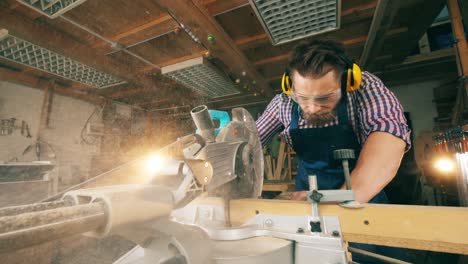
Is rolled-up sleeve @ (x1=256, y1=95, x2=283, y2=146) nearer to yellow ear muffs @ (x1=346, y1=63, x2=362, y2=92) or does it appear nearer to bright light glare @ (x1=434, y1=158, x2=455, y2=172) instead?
yellow ear muffs @ (x1=346, y1=63, x2=362, y2=92)

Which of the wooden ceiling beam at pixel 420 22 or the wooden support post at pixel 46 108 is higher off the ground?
the wooden ceiling beam at pixel 420 22

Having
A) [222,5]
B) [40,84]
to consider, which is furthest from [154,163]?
[40,84]

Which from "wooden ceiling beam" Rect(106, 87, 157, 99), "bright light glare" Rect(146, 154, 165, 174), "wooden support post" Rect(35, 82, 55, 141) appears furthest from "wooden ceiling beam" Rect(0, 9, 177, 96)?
"bright light glare" Rect(146, 154, 165, 174)

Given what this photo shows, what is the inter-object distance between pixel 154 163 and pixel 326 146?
129cm

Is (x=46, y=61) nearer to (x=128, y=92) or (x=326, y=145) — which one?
(x=128, y=92)

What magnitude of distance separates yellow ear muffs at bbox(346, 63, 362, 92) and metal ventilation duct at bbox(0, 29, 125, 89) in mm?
3725

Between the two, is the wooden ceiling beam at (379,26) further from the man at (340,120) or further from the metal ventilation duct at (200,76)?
the metal ventilation duct at (200,76)

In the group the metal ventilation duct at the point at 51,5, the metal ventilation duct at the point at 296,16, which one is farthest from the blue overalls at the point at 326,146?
the metal ventilation duct at the point at 51,5

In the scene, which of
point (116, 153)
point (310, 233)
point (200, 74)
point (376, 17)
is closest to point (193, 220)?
point (310, 233)

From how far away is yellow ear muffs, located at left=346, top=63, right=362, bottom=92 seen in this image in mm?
1270

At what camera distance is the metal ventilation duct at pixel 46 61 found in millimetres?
2893

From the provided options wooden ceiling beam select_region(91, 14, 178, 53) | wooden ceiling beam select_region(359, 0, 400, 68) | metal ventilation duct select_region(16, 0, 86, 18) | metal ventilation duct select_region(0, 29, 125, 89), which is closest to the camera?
metal ventilation duct select_region(16, 0, 86, 18)

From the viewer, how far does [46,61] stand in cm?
337

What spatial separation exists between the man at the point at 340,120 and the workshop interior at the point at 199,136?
0.12 meters
